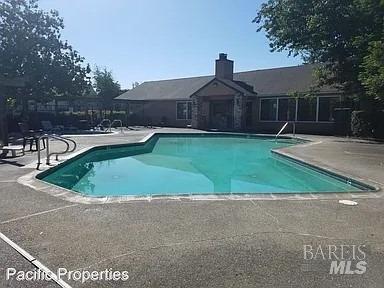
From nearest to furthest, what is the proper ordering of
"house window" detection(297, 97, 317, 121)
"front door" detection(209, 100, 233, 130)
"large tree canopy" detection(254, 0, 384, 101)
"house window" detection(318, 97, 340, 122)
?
"large tree canopy" detection(254, 0, 384, 101) → "house window" detection(318, 97, 340, 122) → "house window" detection(297, 97, 317, 121) → "front door" detection(209, 100, 233, 130)

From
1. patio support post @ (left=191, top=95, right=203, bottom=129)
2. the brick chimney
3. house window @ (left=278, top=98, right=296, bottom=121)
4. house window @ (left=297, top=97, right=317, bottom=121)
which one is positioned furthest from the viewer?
the brick chimney

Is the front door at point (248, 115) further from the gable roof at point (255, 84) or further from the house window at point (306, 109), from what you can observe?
the house window at point (306, 109)

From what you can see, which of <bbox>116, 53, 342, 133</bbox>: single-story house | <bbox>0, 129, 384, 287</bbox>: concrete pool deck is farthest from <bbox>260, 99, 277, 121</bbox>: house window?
<bbox>0, 129, 384, 287</bbox>: concrete pool deck

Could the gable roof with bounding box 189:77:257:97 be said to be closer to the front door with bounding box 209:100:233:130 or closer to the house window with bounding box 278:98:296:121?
the front door with bounding box 209:100:233:130

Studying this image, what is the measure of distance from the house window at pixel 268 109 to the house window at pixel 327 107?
3.44 m

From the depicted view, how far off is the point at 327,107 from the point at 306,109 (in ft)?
4.97

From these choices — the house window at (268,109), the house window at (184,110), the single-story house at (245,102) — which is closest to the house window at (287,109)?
the single-story house at (245,102)

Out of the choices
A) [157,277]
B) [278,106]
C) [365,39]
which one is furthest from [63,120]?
[157,277]

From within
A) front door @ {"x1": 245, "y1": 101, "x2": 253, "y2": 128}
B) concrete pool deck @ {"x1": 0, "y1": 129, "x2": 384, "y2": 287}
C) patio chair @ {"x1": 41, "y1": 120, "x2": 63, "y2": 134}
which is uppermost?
front door @ {"x1": 245, "y1": 101, "x2": 253, "y2": 128}

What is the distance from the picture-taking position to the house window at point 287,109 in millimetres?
25500

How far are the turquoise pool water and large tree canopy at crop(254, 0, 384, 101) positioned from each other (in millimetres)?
6386

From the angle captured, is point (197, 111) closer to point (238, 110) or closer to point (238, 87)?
point (238, 110)

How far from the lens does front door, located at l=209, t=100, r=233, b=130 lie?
29.1 meters

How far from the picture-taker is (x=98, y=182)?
995 cm
